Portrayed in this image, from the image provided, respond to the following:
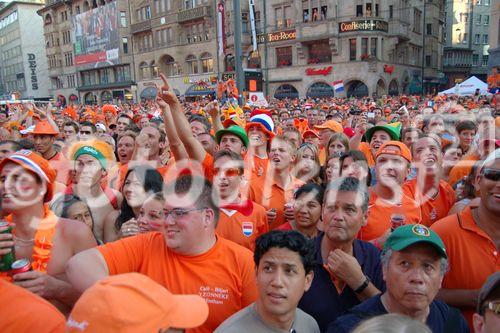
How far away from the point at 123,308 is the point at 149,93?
149 ft

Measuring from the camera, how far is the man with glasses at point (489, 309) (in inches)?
63.2

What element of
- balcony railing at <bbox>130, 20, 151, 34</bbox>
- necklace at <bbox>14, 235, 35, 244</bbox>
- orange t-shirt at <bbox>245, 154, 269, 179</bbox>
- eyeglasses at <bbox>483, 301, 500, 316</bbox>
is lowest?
eyeglasses at <bbox>483, 301, 500, 316</bbox>

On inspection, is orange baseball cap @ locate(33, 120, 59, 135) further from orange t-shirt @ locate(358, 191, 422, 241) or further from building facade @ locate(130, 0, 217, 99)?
building facade @ locate(130, 0, 217, 99)

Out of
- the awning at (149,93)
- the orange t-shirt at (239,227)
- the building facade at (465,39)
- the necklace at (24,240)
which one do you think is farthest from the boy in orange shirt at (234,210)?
the building facade at (465,39)

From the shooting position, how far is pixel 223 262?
89.6 inches

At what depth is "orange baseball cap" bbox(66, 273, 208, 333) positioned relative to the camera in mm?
1281

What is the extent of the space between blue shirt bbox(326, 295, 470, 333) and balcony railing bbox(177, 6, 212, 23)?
1573 inches

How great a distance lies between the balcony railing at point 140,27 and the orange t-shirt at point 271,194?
4437cm

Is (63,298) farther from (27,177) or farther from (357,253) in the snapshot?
(357,253)

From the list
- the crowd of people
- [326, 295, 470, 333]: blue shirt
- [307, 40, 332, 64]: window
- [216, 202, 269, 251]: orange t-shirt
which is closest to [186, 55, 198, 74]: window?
[307, 40, 332, 64]: window

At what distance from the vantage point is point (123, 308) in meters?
1.31

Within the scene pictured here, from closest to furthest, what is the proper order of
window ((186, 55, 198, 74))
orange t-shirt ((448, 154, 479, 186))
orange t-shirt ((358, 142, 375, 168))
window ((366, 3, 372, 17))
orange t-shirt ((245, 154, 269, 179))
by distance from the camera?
1. orange t-shirt ((448, 154, 479, 186))
2. orange t-shirt ((245, 154, 269, 179))
3. orange t-shirt ((358, 142, 375, 168))
4. window ((366, 3, 372, 17))
5. window ((186, 55, 198, 74))

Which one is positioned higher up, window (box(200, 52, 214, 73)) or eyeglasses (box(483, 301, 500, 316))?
window (box(200, 52, 214, 73))

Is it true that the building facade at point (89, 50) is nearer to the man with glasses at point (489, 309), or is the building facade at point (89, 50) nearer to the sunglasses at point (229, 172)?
the sunglasses at point (229, 172)
